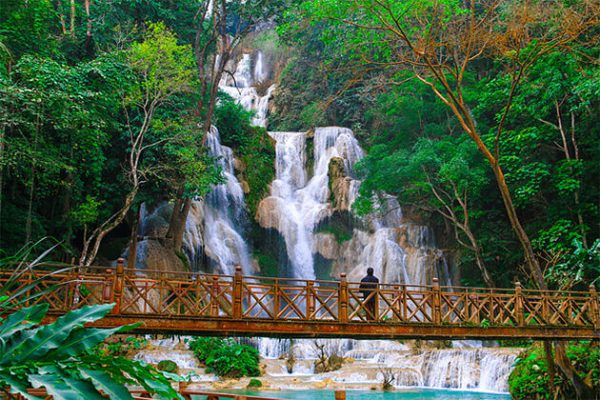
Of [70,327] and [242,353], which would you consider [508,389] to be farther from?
[70,327]

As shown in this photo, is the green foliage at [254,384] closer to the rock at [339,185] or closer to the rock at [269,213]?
the rock at [269,213]

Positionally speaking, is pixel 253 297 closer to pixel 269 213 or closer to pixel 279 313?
pixel 279 313

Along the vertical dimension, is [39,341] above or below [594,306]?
above

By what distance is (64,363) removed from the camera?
281 centimetres

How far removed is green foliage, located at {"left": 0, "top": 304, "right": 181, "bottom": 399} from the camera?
2.62m

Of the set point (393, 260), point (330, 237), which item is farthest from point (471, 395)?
point (330, 237)

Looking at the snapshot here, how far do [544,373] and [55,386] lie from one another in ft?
43.2

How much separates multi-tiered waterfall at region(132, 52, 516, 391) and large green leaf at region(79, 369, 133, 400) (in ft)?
52.1

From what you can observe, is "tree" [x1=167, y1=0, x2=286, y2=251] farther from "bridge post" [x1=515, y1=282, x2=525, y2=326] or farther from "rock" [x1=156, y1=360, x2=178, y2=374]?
"bridge post" [x1=515, y1=282, x2=525, y2=326]

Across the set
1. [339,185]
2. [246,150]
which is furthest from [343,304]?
[246,150]

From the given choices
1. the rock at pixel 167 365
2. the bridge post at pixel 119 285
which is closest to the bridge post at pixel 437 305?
the bridge post at pixel 119 285

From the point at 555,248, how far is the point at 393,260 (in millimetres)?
7495

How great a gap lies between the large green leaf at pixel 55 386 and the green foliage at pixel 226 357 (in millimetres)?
14558

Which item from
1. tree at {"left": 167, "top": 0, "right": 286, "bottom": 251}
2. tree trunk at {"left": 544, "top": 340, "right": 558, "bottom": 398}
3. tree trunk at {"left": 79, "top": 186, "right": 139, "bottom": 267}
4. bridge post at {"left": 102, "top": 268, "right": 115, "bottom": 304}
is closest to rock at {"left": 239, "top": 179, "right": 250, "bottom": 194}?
tree at {"left": 167, "top": 0, "right": 286, "bottom": 251}
